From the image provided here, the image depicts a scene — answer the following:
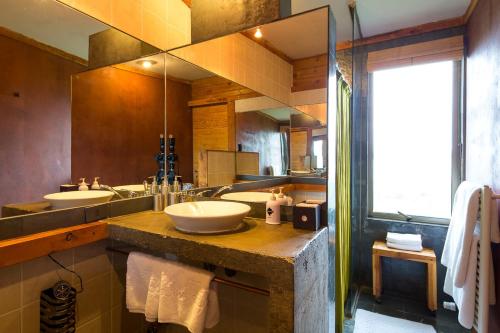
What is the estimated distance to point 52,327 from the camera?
1099 mm

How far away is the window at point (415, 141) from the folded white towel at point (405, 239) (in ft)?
0.89

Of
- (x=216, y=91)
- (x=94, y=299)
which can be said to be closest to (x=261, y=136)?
(x=216, y=91)

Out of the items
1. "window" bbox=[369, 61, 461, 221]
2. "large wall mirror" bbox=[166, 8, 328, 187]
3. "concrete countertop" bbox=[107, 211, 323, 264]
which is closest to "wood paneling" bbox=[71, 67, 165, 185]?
"large wall mirror" bbox=[166, 8, 328, 187]

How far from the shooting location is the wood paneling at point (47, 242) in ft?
3.06

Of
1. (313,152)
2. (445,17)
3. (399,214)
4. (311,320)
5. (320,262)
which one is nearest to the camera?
(311,320)

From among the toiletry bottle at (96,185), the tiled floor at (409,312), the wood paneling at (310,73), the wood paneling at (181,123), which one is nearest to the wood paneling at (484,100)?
the tiled floor at (409,312)

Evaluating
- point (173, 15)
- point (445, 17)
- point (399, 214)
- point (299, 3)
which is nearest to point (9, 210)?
point (173, 15)

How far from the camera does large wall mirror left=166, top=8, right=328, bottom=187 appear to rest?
1620mm

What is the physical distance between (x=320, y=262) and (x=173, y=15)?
191 centimetres

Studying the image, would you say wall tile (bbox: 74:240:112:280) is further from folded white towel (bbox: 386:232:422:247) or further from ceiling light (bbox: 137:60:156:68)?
folded white towel (bbox: 386:232:422:247)

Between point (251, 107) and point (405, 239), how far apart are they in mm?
1870

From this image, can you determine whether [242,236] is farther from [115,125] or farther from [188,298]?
[115,125]

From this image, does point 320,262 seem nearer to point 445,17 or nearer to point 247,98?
point 247,98

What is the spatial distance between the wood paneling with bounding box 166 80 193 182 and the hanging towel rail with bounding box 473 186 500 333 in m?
1.87
